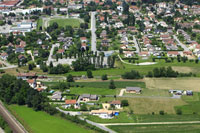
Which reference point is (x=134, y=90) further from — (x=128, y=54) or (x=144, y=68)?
(x=128, y=54)

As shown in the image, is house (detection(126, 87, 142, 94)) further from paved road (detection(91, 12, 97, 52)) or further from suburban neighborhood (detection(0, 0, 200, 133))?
paved road (detection(91, 12, 97, 52))

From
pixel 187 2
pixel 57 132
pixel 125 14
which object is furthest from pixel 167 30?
pixel 57 132

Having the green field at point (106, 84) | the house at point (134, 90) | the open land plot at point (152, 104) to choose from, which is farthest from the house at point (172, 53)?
the open land plot at point (152, 104)

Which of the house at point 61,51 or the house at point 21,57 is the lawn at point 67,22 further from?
the house at point 21,57

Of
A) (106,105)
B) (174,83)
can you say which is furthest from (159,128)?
(174,83)

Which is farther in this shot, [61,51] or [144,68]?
[61,51]

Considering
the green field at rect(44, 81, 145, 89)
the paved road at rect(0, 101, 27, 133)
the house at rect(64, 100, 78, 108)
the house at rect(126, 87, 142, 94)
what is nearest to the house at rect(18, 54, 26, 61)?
the green field at rect(44, 81, 145, 89)
